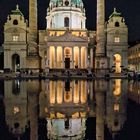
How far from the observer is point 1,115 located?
46.4ft

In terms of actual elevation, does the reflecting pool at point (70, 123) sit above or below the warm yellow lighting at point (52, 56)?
below

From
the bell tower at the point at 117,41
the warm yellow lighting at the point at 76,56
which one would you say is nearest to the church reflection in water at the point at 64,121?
the warm yellow lighting at the point at 76,56

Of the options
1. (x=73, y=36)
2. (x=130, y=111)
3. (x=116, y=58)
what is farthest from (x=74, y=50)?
(x=130, y=111)

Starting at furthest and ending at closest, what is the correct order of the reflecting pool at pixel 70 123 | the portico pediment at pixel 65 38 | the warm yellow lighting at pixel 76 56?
the warm yellow lighting at pixel 76 56
the portico pediment at pixel 65 38
the reflecting pool at pixel 70 123

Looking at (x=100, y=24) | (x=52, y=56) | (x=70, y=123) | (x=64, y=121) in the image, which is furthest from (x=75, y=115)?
(x=52, y=56)

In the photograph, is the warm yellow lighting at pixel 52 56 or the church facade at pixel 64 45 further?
the warm yellow lighting at pixel 52 56

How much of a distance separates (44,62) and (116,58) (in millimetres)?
20954

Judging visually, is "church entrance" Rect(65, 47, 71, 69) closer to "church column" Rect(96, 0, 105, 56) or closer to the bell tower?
the bell tower

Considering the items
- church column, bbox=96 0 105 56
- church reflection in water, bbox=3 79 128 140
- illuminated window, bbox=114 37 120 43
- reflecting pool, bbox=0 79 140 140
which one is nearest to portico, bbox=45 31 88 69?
illuminated window, bbox=114 37 120 43

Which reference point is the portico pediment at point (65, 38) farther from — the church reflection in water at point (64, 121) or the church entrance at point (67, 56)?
the church reflection in water at point (64, 121)

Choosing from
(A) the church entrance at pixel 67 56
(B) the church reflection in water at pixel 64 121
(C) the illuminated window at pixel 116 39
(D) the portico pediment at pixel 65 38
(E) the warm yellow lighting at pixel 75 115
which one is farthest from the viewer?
(C) the illuminated window at pixel 116 39

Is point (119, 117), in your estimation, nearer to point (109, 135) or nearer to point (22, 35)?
point (109, 135)

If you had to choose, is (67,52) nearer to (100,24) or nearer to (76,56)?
(76,56)

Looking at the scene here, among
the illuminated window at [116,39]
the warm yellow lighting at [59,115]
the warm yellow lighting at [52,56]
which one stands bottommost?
the warm yellow lighting at [59,115]
